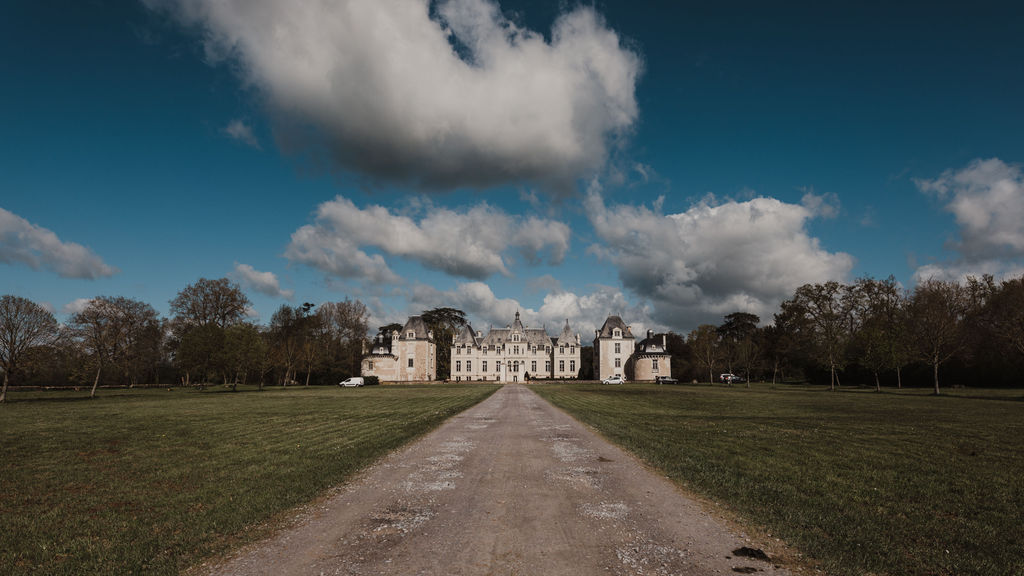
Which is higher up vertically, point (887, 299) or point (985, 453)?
point (887, 299)

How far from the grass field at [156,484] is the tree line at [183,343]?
19.9 metres

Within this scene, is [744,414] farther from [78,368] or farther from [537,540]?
[78,368]

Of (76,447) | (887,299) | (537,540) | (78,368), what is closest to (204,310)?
(78,368)

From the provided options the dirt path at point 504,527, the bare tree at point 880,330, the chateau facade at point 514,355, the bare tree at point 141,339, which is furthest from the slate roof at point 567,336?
the dirt path at point 504,527

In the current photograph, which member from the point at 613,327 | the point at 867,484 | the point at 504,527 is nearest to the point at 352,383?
the point at 613,327

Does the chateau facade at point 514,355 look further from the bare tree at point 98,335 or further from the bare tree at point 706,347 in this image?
the bare tree at point 98,335

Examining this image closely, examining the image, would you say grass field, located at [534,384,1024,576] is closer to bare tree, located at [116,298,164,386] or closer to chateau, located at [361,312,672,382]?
bare tree, located at [116,298,164,386]

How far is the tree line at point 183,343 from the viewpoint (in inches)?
1293

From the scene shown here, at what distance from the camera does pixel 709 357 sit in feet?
226

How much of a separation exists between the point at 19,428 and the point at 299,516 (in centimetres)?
1907

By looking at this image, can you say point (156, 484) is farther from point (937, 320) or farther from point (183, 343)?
point (937, 320)

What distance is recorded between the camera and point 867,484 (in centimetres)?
900

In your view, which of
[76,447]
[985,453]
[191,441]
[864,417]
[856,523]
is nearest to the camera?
[856,523]

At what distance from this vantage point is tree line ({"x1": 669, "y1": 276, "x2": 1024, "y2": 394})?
1809 inches
